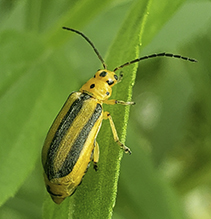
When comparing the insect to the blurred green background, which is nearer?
the insect

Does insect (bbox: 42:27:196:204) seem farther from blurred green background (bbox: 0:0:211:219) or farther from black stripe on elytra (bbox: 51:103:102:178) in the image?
blurred green background (bbox: 0:0:211:219)

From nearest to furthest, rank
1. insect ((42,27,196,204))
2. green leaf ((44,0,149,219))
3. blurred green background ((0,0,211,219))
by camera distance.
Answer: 1. green leaf ((44,0,149,219))
2. insect ((42,27,196,204))
3. blurred green background ((0,0,211,219))

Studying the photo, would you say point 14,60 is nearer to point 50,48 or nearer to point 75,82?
point 50,48

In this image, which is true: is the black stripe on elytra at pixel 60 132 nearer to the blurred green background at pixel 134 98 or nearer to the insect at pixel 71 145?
the insect at pixel 71 145

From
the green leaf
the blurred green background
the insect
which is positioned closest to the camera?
the green leaf

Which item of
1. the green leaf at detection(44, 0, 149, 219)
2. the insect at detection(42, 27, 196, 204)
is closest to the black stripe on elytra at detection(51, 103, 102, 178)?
the insect at detection(42, 27, 196, 204)

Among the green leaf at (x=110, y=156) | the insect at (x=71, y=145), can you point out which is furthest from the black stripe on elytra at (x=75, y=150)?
the green leaf at (x=110, y=156)

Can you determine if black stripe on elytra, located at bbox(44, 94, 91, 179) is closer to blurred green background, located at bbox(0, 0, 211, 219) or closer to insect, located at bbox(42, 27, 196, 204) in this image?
insect, located at bbox(42, 27, 196, 204)

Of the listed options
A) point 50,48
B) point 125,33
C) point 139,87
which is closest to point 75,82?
point 50,48
